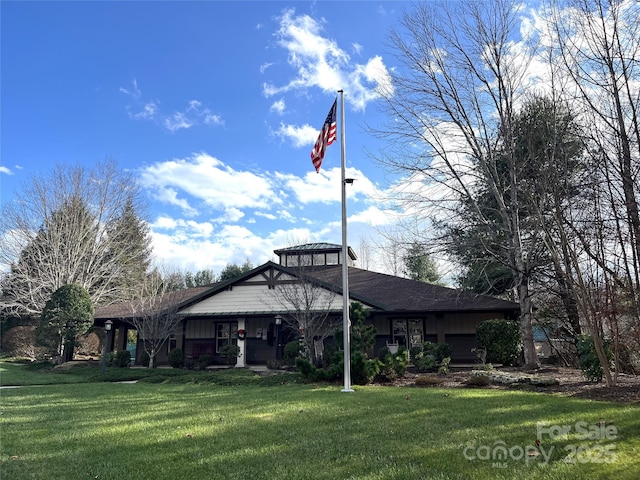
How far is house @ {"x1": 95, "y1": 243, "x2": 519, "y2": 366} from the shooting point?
18.4 m

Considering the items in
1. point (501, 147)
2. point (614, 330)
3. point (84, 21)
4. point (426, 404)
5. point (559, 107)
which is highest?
point (84, 21)

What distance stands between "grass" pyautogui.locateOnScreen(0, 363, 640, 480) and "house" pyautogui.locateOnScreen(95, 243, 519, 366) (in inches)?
358

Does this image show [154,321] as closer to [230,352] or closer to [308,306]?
[230,352]

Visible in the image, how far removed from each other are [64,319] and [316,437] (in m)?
19.1

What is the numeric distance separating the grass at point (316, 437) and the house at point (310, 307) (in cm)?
909

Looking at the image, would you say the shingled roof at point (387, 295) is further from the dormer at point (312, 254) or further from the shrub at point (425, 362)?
the shrub at point (425, 362)

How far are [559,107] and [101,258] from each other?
29352mm

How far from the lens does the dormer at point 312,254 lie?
935 inches

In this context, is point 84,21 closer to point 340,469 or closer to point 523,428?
point 340,469

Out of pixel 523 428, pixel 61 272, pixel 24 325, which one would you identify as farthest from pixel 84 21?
pixel 24 325

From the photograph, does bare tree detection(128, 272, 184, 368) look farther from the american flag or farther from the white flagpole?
the american flag

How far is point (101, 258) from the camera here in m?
30.2

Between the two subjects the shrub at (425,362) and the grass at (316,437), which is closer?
the grass at (316,437)

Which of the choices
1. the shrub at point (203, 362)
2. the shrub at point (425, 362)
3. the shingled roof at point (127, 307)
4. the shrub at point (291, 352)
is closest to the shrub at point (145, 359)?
the shingled roof at point (127, 307)
